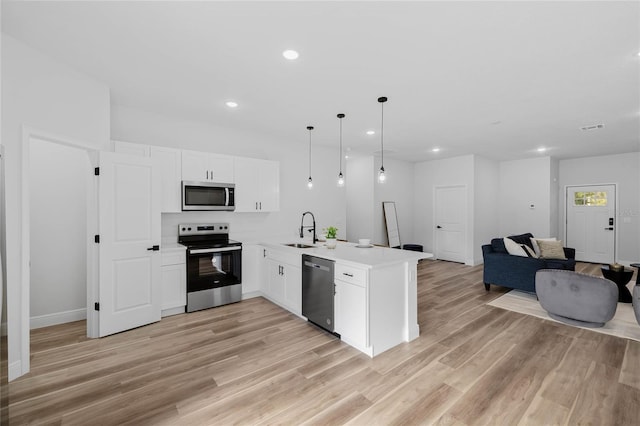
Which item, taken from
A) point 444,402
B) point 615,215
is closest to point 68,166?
point 444,402

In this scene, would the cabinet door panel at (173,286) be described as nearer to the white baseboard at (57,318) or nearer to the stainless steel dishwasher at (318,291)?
the white baseboard at (57,318)

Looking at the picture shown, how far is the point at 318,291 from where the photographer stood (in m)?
3.31

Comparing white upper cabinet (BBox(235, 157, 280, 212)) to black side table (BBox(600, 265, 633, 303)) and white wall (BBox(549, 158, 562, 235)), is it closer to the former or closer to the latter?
black side table (BBox(600, 265, 633, 303))

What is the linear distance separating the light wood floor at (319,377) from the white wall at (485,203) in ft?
12.9

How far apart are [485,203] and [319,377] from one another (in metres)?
6.94

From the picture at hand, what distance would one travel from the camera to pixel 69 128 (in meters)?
2.85

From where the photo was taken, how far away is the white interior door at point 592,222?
7.07 m

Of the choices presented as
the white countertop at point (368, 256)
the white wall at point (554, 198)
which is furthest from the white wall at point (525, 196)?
the white countertop at point (368, 256)

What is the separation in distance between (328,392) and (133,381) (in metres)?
1.60

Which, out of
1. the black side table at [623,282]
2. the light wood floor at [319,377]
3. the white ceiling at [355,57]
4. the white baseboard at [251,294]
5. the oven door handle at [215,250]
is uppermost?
the white ceiling at [355,57]

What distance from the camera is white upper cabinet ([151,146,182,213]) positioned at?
12.3 ft

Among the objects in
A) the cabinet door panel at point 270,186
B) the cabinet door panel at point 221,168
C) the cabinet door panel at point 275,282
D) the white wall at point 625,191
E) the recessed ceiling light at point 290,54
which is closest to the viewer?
the recessed ceiling light at point 290,54

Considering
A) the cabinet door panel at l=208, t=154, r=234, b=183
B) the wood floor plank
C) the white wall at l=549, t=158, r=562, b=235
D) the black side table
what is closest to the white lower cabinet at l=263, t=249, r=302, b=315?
the cabinet door panel at l=208, t=154, r=234, b=183

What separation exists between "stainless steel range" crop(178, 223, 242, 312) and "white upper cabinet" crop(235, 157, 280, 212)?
0.60m
